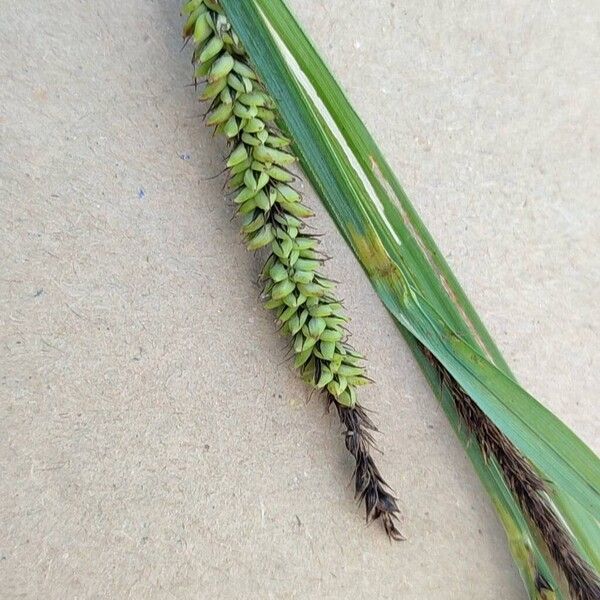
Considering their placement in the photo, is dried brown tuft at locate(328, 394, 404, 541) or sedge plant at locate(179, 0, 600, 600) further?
dried brown tuft at locate(328, 394, 404, 541)

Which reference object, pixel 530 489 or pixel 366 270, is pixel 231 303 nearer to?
pixel 366 270

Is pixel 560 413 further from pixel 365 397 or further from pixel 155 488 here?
pixel 155 488

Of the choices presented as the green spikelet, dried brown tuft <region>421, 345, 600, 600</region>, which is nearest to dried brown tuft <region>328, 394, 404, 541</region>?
the green spikelet

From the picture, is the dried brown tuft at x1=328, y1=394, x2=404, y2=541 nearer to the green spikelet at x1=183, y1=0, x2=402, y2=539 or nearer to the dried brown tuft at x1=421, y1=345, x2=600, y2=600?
the green spikelet at x1=183, y1=0, x2=402, y2=539

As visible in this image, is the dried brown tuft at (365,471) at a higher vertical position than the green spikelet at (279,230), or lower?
lower

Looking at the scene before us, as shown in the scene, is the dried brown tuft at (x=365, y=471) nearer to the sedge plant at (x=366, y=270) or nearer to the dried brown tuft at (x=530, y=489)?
the sedge plant at (x=366, y=270)

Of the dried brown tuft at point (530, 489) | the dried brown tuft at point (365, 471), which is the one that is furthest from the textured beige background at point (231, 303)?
the dried brown tuft at point (530, 489)

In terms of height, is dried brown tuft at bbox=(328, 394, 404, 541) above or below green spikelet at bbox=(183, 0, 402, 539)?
below

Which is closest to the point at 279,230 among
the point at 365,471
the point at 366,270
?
the point at 366,270
